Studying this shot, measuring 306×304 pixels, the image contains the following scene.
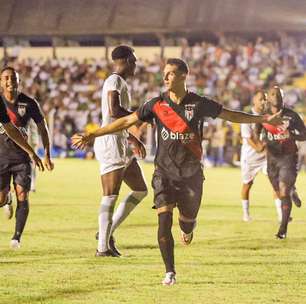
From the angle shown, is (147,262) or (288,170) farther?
(288,170)

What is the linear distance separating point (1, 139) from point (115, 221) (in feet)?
5.39

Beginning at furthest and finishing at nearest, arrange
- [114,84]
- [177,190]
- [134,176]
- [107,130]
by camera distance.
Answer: [134,176]
[114,84]
[177,190]
[107,130]

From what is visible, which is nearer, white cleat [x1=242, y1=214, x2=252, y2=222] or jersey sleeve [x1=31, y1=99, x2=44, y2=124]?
jersey sleeve [x1=31, y1=99, x2=44, y2=124]

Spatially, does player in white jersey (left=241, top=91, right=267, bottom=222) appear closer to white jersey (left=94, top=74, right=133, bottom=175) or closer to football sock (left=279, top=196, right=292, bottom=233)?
football sock (left=279, top=196, right=292, bottom=233)

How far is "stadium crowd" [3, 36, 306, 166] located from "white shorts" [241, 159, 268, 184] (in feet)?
51.8

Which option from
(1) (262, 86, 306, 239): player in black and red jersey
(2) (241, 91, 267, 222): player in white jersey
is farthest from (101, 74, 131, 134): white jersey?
(2) (241, 91, 267, 222): player in white jersey

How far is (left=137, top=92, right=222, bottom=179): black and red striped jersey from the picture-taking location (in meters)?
8.16

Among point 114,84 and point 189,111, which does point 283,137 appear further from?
point 189,111

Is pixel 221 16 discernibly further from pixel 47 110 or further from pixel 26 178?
pixel 26 178

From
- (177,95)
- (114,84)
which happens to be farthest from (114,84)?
(177,95)

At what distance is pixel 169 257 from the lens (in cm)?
807

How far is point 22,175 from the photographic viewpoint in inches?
412

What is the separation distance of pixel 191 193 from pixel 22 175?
9.14 ft

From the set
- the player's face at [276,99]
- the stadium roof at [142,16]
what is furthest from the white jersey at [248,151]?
the stadium roof at [142,16]
